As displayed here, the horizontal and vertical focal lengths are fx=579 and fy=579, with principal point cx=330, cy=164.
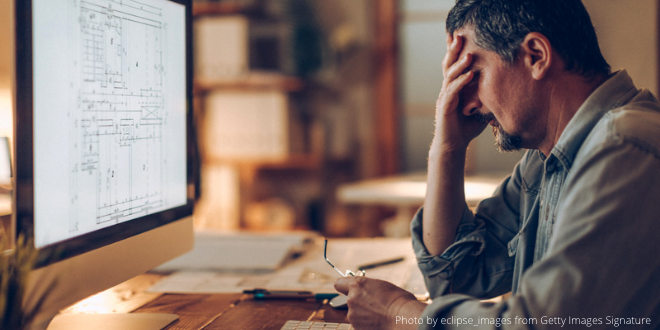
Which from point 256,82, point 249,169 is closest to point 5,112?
point 256,82

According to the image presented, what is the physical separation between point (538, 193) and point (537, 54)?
10.6 inches

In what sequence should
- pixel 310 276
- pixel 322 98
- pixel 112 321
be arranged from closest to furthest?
pixel 112 321 < pixel 310 276 < pixel 322 98

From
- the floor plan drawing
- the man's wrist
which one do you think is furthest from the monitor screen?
the man's wrist

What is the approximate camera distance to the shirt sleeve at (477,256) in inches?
40.1

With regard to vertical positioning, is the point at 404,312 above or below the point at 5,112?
below

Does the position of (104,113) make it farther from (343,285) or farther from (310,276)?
(310,276)

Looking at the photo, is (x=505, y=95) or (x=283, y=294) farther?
(x=283, y=294)

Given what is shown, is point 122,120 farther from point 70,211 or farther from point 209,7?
point 209,7

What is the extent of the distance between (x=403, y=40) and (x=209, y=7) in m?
1.02

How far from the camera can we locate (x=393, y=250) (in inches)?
53.1

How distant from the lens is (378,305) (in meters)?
0.76

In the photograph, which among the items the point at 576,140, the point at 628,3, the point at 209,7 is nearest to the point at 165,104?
the point at 576,140

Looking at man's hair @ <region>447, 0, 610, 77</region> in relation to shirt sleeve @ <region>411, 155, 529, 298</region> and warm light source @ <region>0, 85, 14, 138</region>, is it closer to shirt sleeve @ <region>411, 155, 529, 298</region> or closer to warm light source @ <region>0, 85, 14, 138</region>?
shirt sleeve @ <region>411, 155, 529, 298</region>

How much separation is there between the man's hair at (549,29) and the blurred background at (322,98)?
6.70 ft
